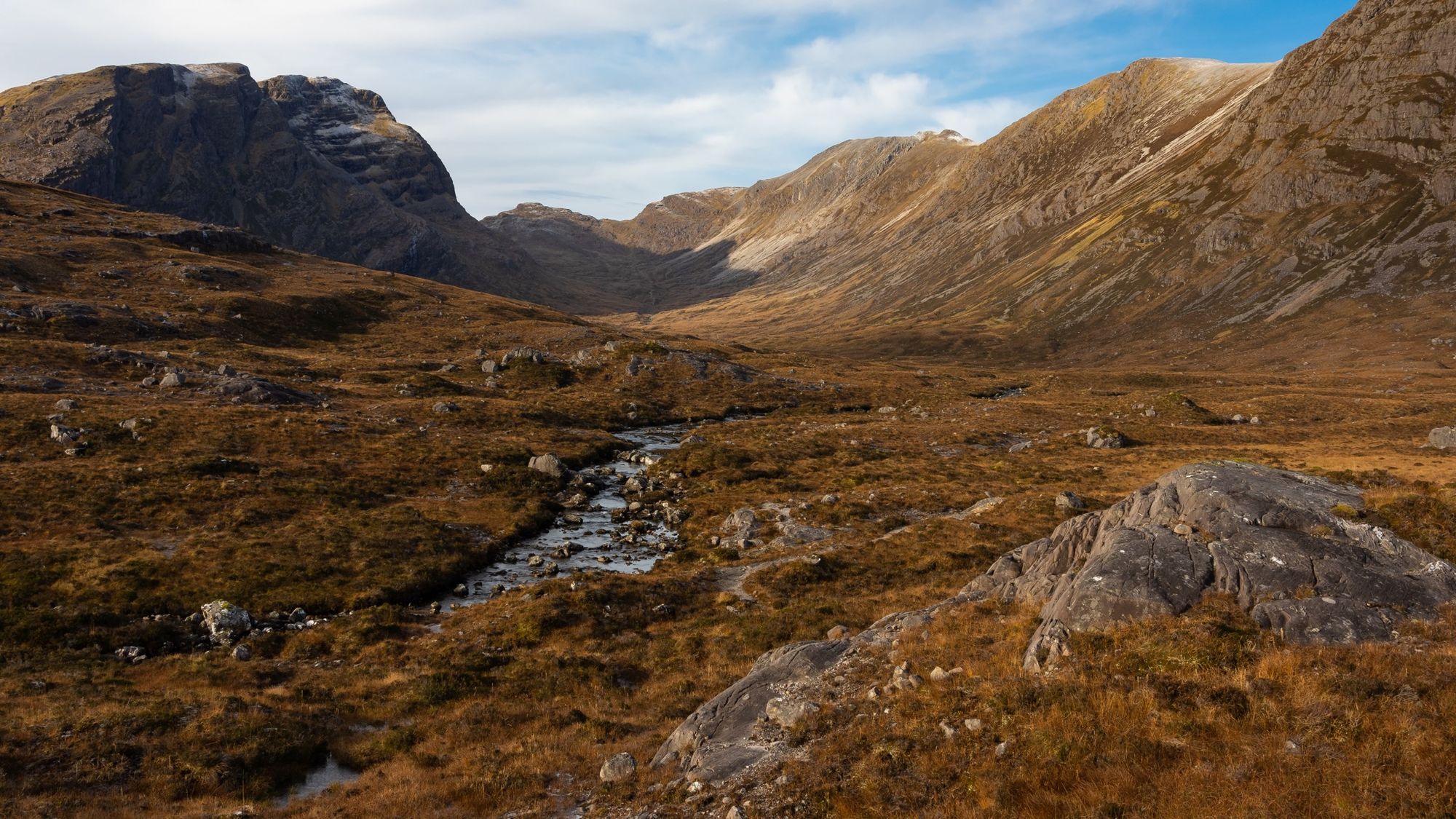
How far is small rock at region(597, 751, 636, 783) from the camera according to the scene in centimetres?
1852

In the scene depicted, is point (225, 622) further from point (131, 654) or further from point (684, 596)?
point (684, 596)

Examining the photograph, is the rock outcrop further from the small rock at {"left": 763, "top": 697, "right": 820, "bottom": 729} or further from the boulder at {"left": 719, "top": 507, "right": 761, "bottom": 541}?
the boulder at {"left": 719, "top": 507, "right": 761, "bottom": 541}

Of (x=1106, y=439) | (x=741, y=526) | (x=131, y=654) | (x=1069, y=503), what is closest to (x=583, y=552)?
(x=741, y=526)

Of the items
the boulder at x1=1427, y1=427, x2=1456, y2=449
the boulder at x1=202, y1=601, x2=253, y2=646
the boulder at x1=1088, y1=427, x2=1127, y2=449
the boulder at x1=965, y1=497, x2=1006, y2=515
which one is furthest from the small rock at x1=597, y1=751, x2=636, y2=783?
the boulder at x1=1427, y1=427, x2=1456, y2=449

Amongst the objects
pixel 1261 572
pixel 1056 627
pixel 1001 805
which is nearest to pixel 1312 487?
pixel 1261 572

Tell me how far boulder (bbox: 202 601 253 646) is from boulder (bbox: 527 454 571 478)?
28.2m

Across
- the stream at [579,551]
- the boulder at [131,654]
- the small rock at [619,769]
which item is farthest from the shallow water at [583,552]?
the small rock at [619,769]

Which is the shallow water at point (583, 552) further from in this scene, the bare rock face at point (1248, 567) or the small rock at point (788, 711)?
the bare rock face at point (1248, 567)

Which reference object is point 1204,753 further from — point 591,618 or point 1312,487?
point 591,618

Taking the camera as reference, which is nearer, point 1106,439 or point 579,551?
point 579,551

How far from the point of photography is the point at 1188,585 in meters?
18.1

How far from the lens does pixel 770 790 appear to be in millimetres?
14789

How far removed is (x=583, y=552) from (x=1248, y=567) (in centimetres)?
3593

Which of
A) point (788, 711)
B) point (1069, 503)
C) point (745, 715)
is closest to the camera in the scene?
point (788, 711)
